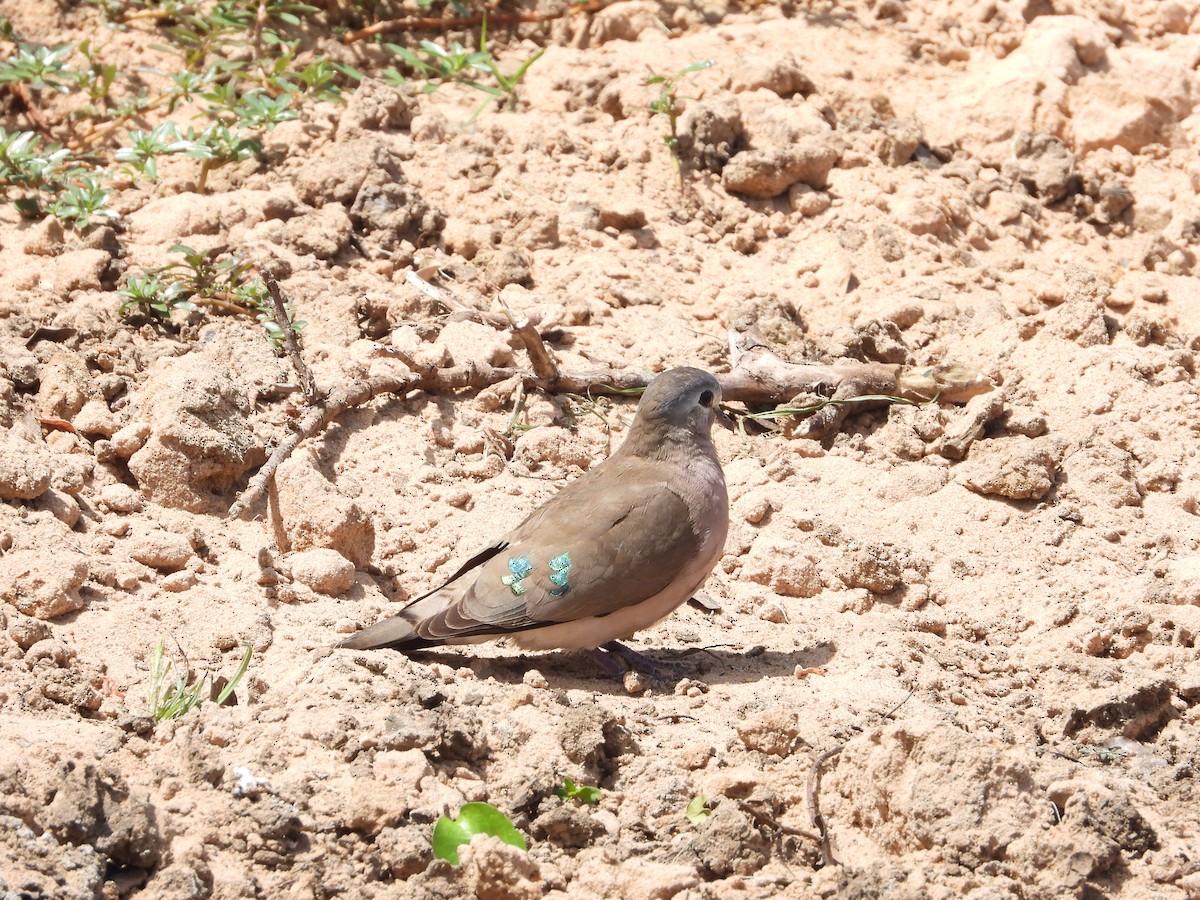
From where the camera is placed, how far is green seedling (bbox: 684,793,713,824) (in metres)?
3.66

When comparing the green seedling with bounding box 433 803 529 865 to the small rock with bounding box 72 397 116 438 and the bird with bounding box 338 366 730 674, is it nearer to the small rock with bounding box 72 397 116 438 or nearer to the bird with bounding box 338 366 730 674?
the bird with bounding box 338 366 730 674

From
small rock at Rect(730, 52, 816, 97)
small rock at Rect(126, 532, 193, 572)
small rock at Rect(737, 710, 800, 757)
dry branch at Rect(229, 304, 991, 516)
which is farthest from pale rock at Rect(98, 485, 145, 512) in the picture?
small rock at Rect(730, 52, 816, 97)

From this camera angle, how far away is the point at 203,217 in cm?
640

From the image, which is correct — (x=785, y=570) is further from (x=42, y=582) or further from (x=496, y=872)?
(x=42, y=582)

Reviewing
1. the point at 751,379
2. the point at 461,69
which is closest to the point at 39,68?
the point at 461,69

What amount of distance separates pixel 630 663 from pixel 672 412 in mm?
957

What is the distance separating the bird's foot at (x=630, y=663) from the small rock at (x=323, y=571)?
0.96 m

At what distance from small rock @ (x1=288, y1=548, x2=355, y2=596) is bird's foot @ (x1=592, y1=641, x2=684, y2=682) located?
0.96 m

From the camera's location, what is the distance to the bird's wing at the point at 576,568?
181 inches

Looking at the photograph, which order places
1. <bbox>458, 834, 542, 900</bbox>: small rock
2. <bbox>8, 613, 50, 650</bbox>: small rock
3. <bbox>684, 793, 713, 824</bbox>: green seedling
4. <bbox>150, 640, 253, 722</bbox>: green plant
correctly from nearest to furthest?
1. <bbox>458, 834, 542, 900</bbox>: small rock
2. <bbox>684, 793, 713, 824</bbox>: green seedling
3. <bbox>150, 640, 253, 722</bbox>: green plant
4. <bbox>8, 613, 50, 650</bbox>: small rock

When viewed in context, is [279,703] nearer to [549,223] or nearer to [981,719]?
[981,719]

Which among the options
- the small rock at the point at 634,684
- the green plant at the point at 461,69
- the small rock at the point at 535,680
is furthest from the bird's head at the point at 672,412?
the green plant at the point at 461,69

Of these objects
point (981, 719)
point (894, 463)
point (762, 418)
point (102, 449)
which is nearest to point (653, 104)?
point (762, 418)

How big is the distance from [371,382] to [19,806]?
2.75 meters
